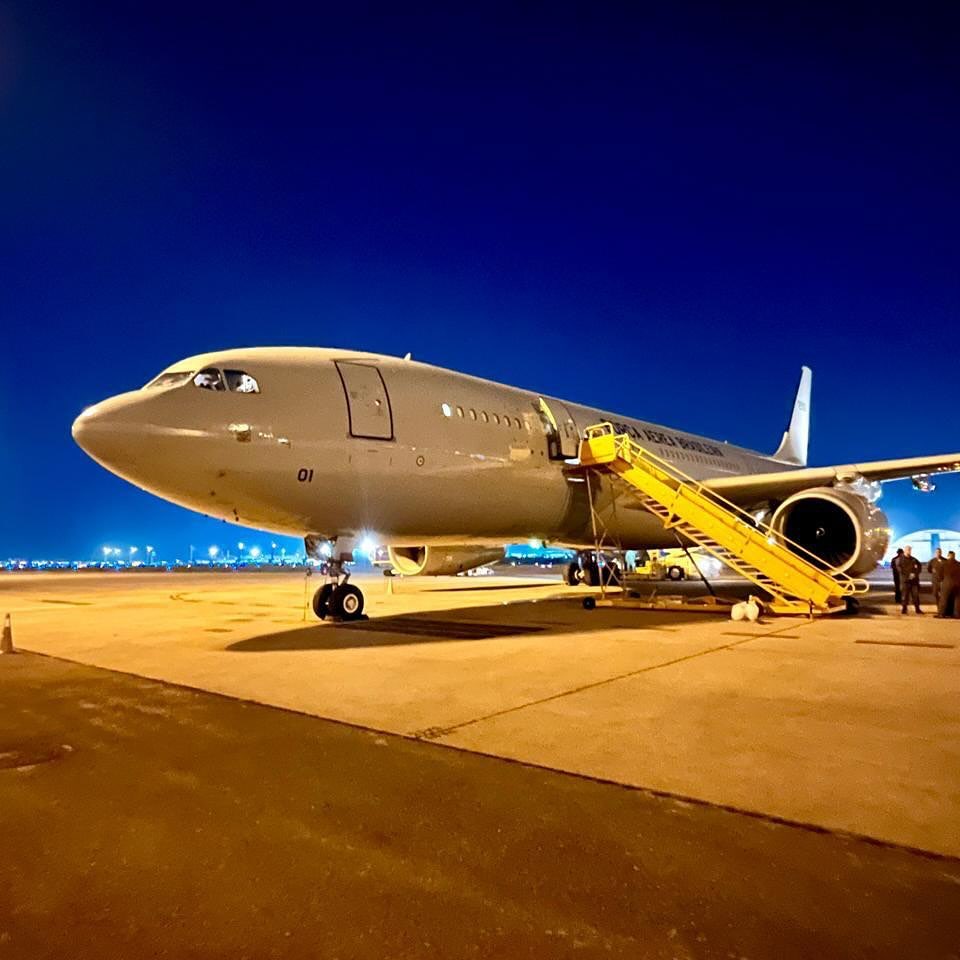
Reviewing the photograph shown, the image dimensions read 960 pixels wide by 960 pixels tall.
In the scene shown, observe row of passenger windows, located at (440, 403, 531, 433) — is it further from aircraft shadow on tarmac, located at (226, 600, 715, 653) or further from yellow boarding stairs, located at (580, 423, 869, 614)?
aircraft shadow on tarmac, located at (226, 600, 715, 653)

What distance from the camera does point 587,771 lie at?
3957 mm

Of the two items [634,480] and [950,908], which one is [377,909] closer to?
[950,908]

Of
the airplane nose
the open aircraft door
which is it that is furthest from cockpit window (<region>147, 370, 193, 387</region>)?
the open aircraft door

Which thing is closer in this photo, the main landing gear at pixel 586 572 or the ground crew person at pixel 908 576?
the ground crew person at pixel 908 576

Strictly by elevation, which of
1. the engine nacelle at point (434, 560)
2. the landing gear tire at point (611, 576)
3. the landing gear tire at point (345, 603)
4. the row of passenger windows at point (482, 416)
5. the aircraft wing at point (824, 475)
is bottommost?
the landing gear tire at point (611, 576)

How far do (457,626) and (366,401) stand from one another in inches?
136

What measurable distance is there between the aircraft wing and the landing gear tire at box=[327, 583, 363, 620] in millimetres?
7261

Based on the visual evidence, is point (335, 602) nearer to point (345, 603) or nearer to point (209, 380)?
point (345, 603)

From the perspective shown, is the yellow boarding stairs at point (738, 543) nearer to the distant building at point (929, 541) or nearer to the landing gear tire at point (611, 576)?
the landing gear tire at point (611, 576)

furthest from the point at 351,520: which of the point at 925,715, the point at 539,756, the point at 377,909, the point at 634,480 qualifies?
the point at 377,909

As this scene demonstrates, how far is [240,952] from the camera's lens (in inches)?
89.2

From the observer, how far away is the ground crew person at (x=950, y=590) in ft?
39.5

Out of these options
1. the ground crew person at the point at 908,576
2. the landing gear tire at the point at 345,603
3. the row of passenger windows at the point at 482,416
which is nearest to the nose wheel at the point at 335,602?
the landing gear tire at the point at 345,603

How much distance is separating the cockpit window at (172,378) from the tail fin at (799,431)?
76.5 feet
